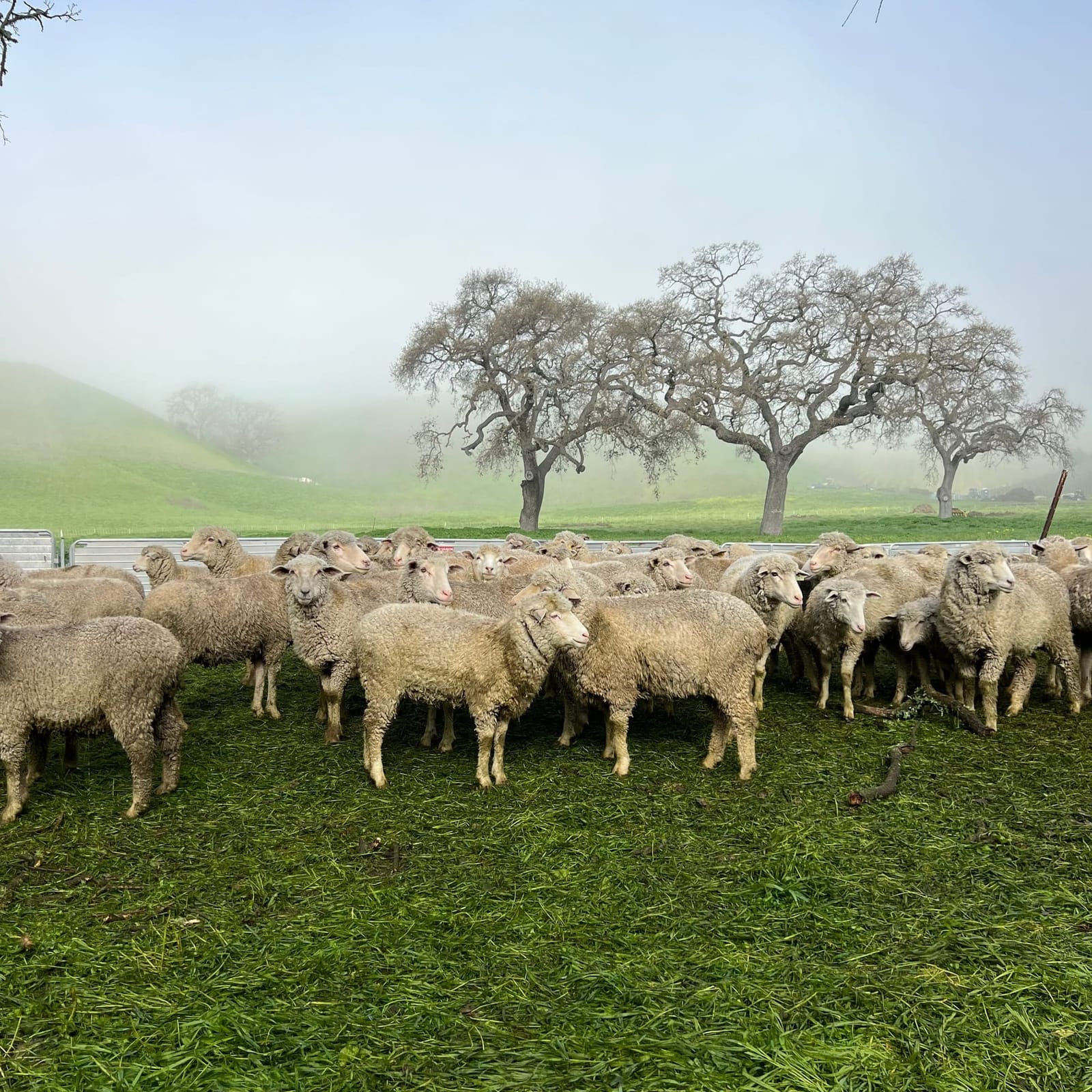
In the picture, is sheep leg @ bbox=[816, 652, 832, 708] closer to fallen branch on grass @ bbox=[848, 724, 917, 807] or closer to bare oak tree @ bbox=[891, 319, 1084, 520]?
fallen branch on grass @ bbox=[848, 724, 917, 807]

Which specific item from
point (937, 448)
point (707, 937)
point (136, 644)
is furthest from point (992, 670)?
point (937, 448)

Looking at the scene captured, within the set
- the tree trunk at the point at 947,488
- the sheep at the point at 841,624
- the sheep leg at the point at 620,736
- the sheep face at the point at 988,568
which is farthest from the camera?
the tree trunk at the point at 947,488

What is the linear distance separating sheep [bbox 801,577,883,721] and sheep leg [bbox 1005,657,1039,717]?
4.71 ft

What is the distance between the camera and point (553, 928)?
3.94m

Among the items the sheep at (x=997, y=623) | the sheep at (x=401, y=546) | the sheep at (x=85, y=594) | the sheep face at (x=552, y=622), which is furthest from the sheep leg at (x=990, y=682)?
the sheep at (x=85, y=594)

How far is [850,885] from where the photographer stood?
4.35 metres

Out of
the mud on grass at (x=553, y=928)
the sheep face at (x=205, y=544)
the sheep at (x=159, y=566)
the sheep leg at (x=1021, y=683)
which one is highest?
the sheep face at (x=205, y=544)

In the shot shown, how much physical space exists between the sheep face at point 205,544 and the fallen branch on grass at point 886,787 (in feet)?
25.9

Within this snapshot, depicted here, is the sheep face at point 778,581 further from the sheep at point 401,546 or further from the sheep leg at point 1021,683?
the sheep at point 401,546

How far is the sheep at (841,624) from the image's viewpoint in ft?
Result: 25.2

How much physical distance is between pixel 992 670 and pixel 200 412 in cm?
10743

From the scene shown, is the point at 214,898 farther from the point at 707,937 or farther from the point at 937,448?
the point at 937,448

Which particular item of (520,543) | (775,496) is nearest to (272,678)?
(520,543)

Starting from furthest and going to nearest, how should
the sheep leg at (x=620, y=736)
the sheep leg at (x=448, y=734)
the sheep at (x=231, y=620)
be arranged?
the sheep at (x=231, y=620) → the sheep leg at (x=448, y=734) → the sheep leg at (x=620, y=736)
